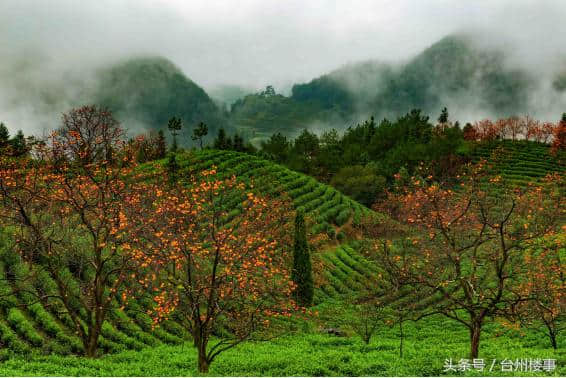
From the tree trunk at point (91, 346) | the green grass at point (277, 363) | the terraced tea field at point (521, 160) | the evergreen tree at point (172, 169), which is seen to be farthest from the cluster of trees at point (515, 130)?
the tree trunk at point (91, 346)

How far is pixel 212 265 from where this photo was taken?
3594cm

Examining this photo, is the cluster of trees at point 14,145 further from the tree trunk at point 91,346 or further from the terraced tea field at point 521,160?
the terraced tea field at point 521,160

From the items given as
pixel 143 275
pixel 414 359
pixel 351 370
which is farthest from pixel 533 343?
pixel 143 275

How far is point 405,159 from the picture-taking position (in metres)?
110

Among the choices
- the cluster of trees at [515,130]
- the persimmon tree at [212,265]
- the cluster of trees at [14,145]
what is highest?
the cluster of trees at [515,130]

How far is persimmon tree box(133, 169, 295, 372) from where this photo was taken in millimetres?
17625

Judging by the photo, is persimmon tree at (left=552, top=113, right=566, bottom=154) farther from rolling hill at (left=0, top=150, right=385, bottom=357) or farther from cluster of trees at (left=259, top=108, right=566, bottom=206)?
rolling hill at (left=0, top=150, right=385, bottom=357)

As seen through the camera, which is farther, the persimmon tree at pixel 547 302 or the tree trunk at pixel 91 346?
the persimmon tree at pixel 547 302

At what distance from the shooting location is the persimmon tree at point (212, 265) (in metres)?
17.6

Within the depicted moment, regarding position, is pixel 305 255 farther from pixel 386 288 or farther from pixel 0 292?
pixel 0 292

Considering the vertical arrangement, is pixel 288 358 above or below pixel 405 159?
below

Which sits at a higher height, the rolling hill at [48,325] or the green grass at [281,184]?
the green grass at [281,184]

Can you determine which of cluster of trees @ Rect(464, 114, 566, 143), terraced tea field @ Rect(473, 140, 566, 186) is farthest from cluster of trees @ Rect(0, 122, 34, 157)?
Answer: cluster of trees @ Rect(464, 114, 566, 143)

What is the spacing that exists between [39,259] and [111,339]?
9.95 metres
